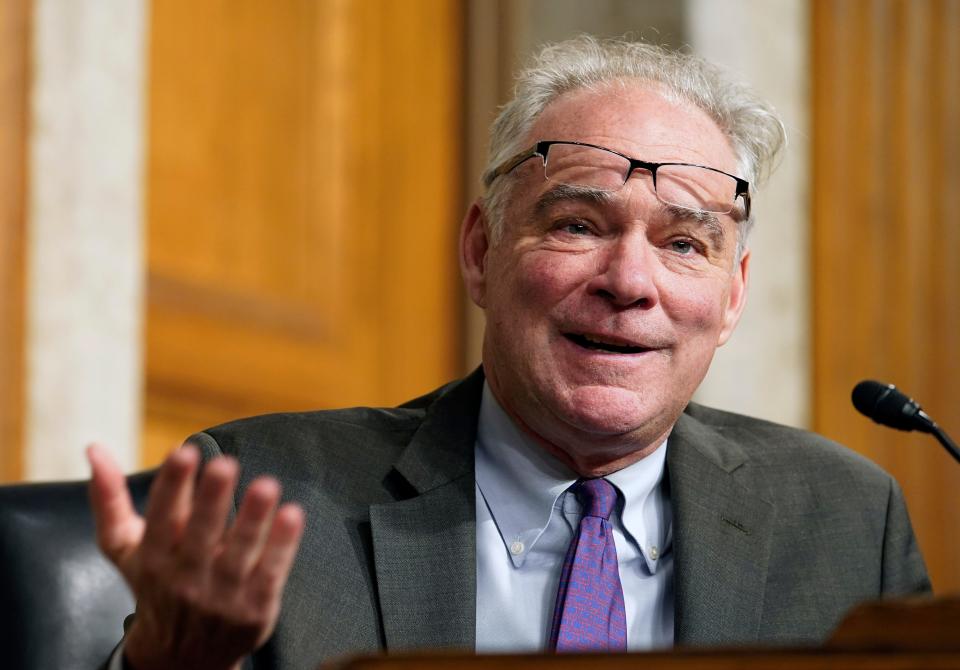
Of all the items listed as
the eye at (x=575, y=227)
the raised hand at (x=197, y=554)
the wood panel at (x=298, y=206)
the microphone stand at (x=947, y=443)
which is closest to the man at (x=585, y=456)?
the eye at (x=575, y=227)

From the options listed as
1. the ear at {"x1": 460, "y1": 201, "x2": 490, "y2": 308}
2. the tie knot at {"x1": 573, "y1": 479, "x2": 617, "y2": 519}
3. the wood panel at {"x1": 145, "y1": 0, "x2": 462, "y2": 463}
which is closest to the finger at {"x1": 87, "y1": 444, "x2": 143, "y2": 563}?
the tie knot at {"x1": 573, "y1": 479, "x2": 617, "y2": 519}

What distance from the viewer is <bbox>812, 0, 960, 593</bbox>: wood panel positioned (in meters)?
3.64

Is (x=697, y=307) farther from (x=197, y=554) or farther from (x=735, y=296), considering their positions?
(x=197, y=554)

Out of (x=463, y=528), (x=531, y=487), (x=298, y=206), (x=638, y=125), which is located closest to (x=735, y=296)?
(x=638, y=125)

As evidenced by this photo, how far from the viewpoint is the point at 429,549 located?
6.07ft

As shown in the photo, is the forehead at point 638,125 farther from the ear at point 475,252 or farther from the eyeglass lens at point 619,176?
the ear at point 475,252

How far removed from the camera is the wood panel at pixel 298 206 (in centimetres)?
297

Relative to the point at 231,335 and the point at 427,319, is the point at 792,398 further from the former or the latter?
the point at 231,335

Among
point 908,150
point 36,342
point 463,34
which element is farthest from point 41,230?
point 908,150

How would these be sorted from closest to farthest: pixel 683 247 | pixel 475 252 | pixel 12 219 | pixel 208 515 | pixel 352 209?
1. pixel 208 515
2. pixel 683 247
3. pixel 475 252
4. pixel 12 219
5. pixel 352 209

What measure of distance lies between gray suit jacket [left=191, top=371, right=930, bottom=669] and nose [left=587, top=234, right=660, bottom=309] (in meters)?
0.28

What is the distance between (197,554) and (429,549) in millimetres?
663

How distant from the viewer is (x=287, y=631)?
5.67 ft

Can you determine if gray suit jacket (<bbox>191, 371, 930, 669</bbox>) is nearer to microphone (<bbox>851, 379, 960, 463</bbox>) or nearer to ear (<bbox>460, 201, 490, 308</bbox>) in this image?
ear (<bbox>460, 201, 490, 308</bbox>)
